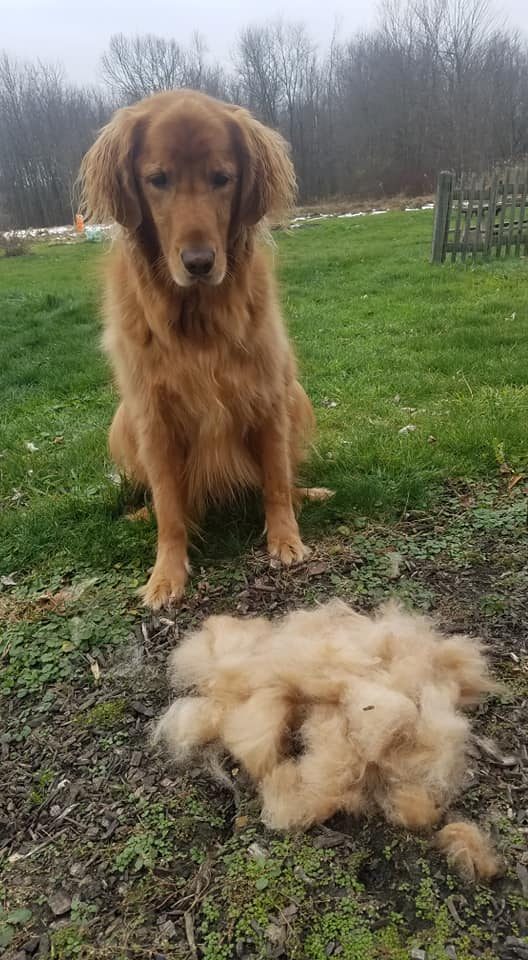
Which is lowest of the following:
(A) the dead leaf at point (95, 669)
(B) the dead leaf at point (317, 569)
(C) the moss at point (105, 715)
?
(A) the dead leaf at point (95, 669)

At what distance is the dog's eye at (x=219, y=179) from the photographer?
8.16 ft

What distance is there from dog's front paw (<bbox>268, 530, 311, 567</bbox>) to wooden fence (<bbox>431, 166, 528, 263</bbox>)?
369 inches

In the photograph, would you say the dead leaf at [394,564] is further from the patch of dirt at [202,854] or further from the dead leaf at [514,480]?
the dead leaf at [514,480]

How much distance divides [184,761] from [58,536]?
1606 mm

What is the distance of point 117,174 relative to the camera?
2510mm

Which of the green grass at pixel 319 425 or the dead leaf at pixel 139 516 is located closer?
the green grass at pixel 319 425

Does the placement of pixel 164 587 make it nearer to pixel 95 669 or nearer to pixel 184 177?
pixel 95 669

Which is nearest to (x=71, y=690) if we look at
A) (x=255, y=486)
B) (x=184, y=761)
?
(x=184, y=761)

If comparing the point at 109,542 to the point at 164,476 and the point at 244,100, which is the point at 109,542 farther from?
the point at 244,100

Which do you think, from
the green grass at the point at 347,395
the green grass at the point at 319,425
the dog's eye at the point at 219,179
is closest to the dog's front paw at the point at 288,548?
the green grass at the point at 319,425

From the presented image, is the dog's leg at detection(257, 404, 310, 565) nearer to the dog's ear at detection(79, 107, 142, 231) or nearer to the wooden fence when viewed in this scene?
the dog's ear at detection(79, 107, 142, 231)

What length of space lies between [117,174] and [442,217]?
9.50 metres

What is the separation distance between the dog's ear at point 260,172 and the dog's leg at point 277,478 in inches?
32.4

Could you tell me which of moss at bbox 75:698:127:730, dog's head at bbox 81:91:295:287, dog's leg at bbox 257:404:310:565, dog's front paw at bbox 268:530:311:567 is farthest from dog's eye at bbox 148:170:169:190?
moss at bbox 75:698:127:730
